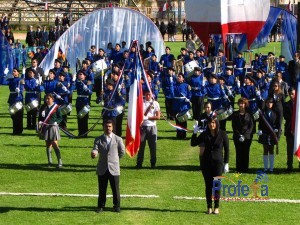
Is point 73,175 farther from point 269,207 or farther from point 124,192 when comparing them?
point 269,207

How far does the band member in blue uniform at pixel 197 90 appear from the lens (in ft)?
93.7

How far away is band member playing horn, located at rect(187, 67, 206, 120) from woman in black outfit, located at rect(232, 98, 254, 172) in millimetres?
7415

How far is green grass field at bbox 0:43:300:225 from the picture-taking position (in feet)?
56.1

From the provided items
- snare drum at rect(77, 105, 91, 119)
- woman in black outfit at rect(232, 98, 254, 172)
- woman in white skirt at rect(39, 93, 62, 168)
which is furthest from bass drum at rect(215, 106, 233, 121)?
woman in white skirt at rect(39, 93, 62, 168)

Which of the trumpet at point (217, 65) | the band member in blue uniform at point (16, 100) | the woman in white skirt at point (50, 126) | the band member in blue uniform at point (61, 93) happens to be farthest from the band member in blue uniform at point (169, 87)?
the trumpet at point (217, 65)

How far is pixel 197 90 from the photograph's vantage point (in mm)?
28672

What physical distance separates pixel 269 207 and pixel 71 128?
11453 millimetres

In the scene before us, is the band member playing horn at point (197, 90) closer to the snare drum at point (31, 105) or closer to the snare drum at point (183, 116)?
the snare drum at point (183, 116)

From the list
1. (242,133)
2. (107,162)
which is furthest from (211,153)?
(242,133)

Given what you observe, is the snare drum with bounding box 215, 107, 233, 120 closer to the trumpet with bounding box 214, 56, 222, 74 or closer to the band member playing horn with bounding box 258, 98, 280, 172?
the band member playing horn with bounding box 258, 98, 280, 172

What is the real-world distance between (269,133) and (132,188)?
3.38 m

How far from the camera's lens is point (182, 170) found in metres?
21.6

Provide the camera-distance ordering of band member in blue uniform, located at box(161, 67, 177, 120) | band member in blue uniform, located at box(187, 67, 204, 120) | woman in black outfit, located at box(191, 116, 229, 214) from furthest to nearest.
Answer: band member in blue uniform, located at box(187, 67, 204, 120) → band member in blue uniform, located at box(161, 67, 177, 120) → woman in black outfit, located at box(191, 116, 229, 214)

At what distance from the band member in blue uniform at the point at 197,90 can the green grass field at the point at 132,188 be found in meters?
2.92
